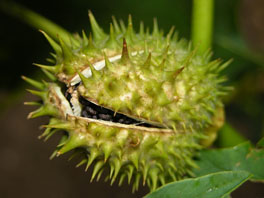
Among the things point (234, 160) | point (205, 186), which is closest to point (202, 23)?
point (234, 160)

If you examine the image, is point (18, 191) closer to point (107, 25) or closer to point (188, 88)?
point (107, 25)

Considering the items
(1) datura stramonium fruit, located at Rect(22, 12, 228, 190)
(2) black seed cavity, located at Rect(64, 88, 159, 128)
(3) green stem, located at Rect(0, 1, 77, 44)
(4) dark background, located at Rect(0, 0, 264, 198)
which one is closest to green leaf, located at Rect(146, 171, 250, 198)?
(1) datura stramonium fruit, located at Rect(22, 12, 228, 190)

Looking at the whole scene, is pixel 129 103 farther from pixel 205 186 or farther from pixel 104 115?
pixel 205 186

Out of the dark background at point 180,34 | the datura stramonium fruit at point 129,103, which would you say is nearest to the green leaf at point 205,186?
the datura stramonium fruit at point 129,103

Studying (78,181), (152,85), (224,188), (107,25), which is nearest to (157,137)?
(152,85)

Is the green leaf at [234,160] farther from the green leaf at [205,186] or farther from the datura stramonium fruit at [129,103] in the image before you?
the green leaf at [205,186]
